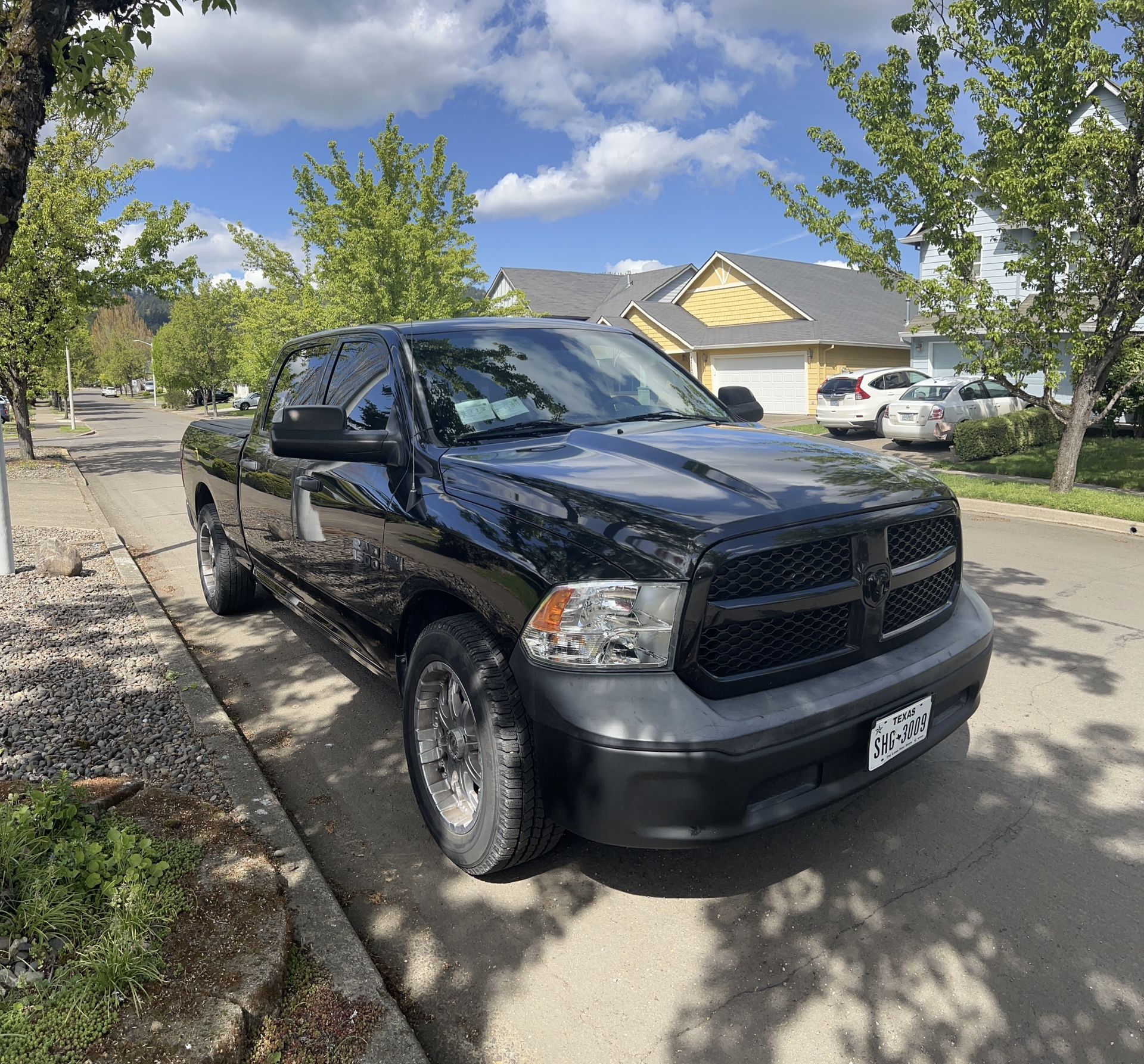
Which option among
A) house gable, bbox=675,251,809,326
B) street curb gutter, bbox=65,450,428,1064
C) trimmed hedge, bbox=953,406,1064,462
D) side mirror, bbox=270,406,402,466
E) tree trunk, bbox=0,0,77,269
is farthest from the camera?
house gable, bbox=675,251,809,326

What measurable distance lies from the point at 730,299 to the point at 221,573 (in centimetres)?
3202

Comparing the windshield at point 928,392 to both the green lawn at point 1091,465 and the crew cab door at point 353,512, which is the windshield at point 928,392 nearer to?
the green lawn at point 1091,465

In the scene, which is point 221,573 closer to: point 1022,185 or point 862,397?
point 1022,185

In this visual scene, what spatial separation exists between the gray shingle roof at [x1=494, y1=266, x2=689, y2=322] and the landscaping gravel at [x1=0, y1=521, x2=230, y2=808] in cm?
3590

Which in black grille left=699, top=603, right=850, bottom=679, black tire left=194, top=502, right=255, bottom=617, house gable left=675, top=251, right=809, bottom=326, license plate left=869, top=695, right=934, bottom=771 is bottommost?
black tire left=194, top=502, right=255, bottom=617

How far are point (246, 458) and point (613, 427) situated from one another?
2688mm

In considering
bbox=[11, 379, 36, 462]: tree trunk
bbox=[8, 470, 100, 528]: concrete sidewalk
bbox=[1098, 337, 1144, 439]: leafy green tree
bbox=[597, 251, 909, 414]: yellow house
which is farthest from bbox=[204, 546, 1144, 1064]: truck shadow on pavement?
bbox=[597, 251, 909, 414]: yellow house

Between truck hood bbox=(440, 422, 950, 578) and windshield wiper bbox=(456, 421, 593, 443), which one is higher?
windshield wiper bbox=(456, 421, 593, 443)

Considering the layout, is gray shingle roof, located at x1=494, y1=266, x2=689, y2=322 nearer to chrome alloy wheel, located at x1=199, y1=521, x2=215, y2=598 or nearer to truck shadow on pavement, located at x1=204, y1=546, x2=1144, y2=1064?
chrome alloy wheel, located at x1=199, y1=521, x2=215, y2=598

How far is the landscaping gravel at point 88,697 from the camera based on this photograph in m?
3.77

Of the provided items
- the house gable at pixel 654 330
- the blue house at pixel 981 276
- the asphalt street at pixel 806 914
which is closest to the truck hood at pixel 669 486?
the asphalt street at pixel 806 914

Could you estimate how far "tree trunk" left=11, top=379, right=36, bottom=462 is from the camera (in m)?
18.2

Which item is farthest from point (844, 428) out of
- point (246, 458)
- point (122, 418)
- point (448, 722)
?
point (122, 418)

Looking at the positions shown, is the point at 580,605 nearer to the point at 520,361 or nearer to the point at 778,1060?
the point at 778,1060
